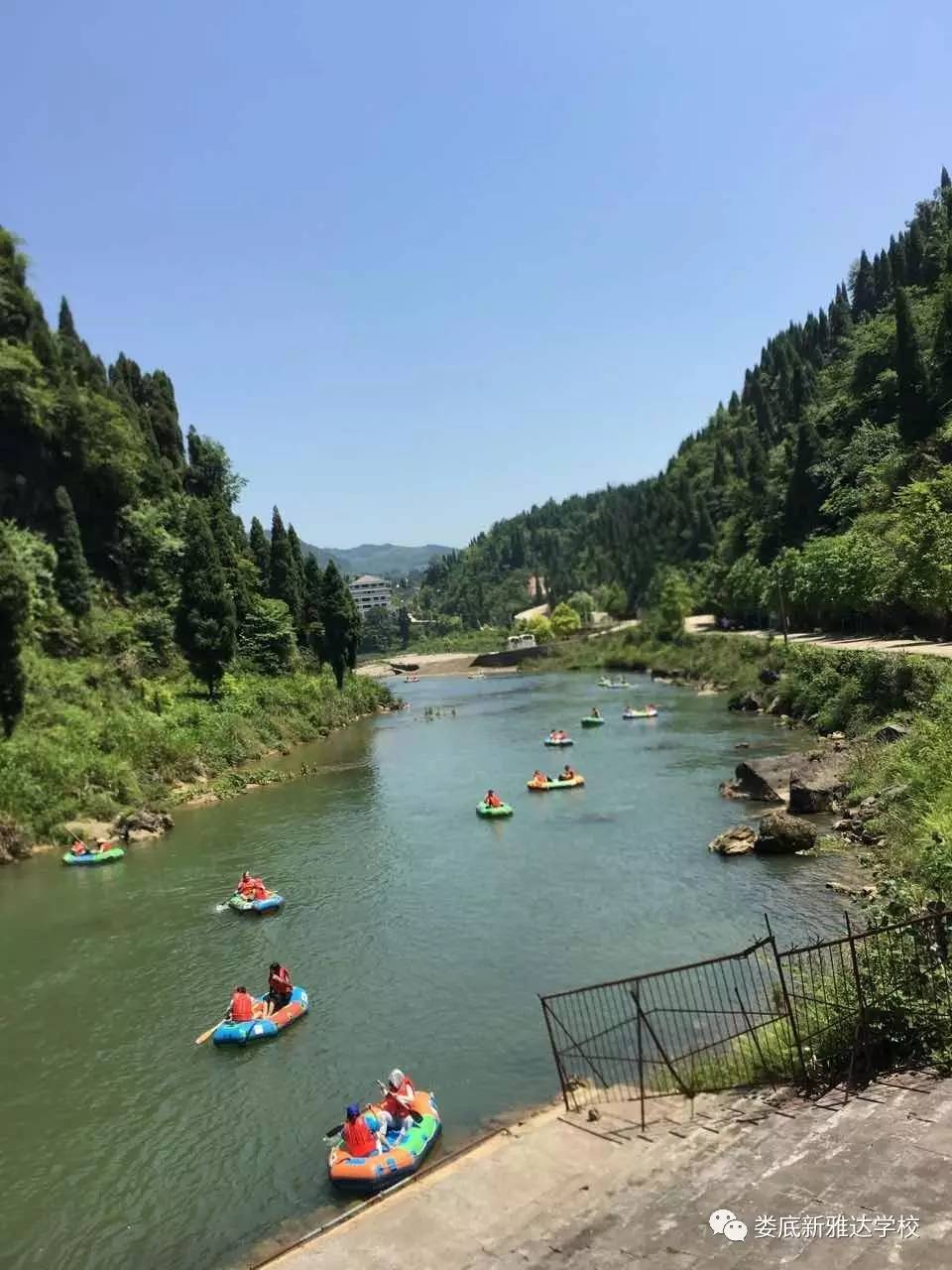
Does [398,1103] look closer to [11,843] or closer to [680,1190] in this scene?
[680,1190]

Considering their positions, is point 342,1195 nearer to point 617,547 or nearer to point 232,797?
point 232,797

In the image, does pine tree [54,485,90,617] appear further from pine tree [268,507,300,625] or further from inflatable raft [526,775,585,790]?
inflatable raft [526,775,585,790]

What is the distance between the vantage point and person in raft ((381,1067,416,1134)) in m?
14.3

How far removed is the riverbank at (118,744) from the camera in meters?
37.2

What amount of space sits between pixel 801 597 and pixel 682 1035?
208ft

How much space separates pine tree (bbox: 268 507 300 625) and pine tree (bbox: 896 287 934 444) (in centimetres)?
5502

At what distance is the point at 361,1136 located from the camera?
13.6m

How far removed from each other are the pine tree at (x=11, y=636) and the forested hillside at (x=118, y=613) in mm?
81

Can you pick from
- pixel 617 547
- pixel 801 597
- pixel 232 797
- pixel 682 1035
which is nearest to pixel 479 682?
pixel 801 597

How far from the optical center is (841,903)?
2230 cm

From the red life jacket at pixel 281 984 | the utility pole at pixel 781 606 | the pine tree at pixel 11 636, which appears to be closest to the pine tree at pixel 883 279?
the utility pole at pixel 781 606

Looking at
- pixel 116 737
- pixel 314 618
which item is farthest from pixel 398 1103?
pixel 314 618

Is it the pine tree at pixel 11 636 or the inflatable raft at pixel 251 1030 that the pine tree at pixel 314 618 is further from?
the inflatable raft at pixel 251 1030

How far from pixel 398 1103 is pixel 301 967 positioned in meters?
8.93
